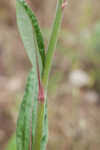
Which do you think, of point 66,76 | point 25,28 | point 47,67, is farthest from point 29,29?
point 66,76

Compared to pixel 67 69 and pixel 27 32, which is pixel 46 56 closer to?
pixel 27 32

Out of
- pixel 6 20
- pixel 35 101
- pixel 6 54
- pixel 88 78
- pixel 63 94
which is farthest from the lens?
pixel 6 20

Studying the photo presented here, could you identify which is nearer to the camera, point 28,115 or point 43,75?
point 43,75

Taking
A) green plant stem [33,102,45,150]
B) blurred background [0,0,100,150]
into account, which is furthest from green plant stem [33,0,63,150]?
blurred background [0,0,100,150]

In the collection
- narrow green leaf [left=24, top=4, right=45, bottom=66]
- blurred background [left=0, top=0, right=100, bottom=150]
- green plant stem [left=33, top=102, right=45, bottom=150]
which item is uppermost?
narrow green leaf [left=24, top=4, right=45, bottom=66]

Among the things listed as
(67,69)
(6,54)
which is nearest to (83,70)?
(67,69)

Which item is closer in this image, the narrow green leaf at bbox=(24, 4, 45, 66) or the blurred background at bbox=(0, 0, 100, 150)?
the narrow green leaf at bbox=(24, 4, 45, 66)

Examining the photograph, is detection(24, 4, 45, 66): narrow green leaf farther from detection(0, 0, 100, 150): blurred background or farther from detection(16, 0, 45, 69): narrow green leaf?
detection(0, 0, 100, 150): blurred background

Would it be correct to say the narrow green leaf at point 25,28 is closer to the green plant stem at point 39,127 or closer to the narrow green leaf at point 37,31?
the narrow green leaf at point 37,31

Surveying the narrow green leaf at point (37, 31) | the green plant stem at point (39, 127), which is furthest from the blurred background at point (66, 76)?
the narrow green leaf at point (37, 31)
